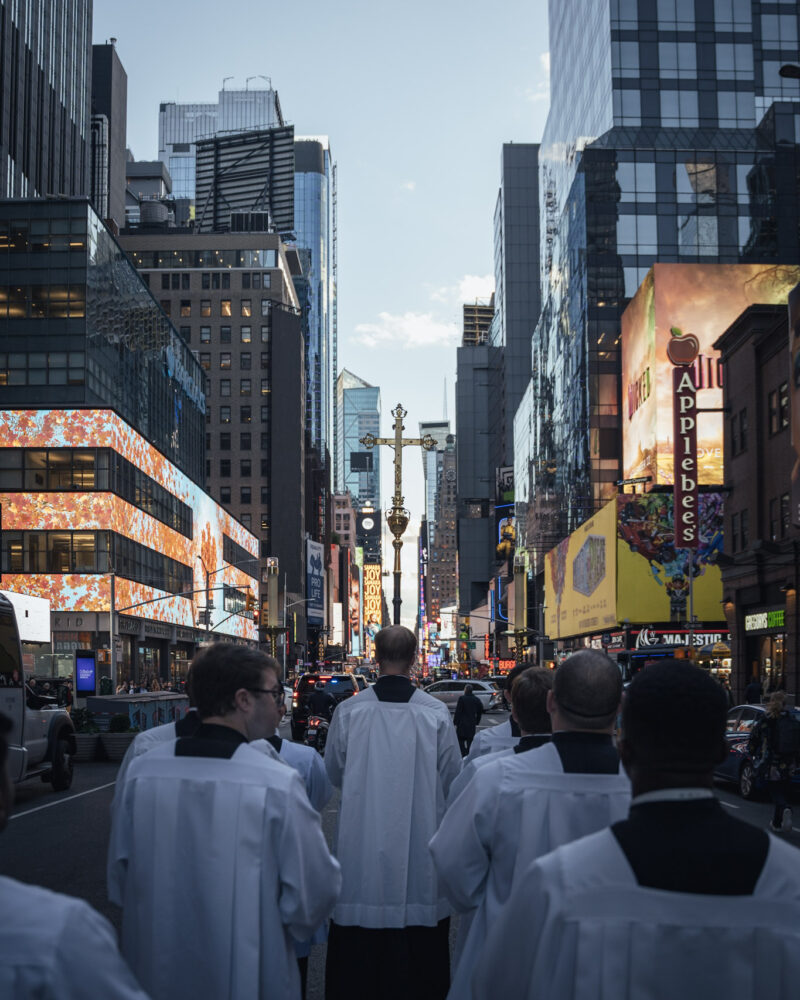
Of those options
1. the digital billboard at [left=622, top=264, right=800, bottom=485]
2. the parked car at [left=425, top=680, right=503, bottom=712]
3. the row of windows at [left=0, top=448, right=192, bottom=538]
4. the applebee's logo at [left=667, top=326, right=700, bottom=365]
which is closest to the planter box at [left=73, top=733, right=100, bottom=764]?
the parked car at [left=425, top=680, right=503, bottom=712]

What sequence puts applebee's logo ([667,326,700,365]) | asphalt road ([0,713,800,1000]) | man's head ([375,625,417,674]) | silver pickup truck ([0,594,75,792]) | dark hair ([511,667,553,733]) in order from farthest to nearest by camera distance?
applebee's logo ([667,326,700,365]) < silver pickup truck ([0,594,75,792]) < asphalt road ([0,713,800,1000]) < man's head ([375,625,417,674]) < dark hair ([511,667,553,733])

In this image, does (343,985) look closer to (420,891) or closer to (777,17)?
(420,891)

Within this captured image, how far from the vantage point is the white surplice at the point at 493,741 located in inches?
271

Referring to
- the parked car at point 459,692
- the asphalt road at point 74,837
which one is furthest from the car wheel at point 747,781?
the parked car at point 459,692

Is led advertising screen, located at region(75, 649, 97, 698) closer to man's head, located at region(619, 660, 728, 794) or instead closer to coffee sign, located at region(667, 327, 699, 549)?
coffee sign, located at region(667, 327, 699, 549)

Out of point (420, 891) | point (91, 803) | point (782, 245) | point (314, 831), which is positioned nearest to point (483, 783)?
point (314, 831)

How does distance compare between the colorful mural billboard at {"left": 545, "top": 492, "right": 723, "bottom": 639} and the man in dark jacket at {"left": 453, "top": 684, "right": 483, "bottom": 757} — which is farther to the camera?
the colorful mural billboard at {"left": 545, "top": 492, "right": 723, "bottom": 639}

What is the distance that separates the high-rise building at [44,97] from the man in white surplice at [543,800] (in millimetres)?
85952

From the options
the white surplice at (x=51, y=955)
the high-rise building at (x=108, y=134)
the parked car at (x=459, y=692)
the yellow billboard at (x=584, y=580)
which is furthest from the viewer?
the high-rise building at (x=108, y=134)

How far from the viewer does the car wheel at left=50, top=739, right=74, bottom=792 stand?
68.4 ft

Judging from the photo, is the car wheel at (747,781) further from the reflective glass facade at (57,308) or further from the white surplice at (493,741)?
the reflective glass facade at (57,308)

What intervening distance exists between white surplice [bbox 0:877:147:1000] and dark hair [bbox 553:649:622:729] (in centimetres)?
247

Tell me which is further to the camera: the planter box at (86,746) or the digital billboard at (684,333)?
the digital billboard at (684,333)

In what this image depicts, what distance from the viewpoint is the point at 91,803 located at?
19.2 m
